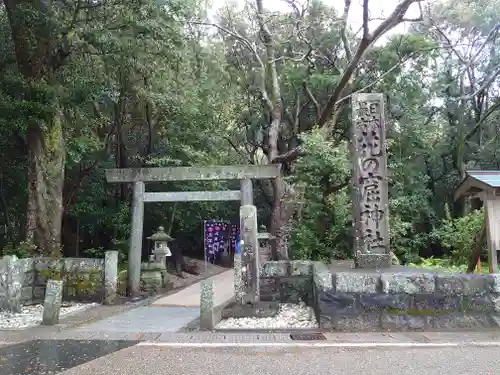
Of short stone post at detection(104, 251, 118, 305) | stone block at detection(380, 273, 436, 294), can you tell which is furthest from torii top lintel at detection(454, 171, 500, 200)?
short stone post at detection(104, 251, 118, 305)

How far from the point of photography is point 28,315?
28.3ft

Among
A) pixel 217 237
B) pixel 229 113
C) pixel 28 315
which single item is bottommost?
pixel 28 315

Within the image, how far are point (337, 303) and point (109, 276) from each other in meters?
5.89

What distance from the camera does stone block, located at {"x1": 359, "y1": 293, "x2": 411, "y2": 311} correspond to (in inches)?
262

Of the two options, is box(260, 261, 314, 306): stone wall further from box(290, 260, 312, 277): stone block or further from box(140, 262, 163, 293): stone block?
box(140, 262, 163, 293): stone block

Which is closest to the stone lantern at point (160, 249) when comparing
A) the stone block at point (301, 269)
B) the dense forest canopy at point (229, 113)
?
the dense forest canopy at point (229, 113)

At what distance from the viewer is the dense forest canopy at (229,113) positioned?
11039 millimetres

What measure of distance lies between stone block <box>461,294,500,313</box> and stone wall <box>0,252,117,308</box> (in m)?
7.48

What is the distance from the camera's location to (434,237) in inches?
736

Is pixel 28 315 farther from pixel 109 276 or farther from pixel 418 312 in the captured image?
pixel 418 312

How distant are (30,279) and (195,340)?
5521 millimetres

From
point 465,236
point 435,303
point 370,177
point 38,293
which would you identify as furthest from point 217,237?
point 435,303

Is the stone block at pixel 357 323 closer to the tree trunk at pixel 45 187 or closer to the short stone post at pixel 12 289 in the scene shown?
the short stone post at pixel 12 289

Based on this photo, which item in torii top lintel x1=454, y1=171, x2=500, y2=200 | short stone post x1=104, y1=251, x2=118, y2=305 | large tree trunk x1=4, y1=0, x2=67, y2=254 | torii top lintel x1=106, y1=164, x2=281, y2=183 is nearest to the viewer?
torii top lintel x1=454, y1=171, x2=500, y2=200
